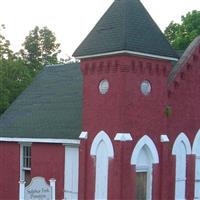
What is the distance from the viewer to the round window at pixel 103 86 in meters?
20.2

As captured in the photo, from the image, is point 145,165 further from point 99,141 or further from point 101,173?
point 99,141

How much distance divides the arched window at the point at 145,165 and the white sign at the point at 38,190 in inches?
149

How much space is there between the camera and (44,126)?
2514cm

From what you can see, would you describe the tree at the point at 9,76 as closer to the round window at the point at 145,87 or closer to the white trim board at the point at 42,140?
the white trim board at the point at 42,140

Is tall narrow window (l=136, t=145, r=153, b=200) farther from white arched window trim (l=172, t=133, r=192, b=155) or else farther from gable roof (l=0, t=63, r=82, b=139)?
gable roof (l=0, t=63, r=82, b=139)

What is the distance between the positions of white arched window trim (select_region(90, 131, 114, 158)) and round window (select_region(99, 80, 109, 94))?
1.46 meters

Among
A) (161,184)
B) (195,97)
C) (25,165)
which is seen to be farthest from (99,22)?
(25,165)

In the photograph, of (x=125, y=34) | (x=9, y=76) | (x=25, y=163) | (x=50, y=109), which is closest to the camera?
(x=125, y=34)

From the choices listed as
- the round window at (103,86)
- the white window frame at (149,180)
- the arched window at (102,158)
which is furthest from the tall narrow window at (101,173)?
the round window at (103,86)

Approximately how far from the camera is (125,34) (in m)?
19.7

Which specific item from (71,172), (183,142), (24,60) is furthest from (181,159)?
(24,60)

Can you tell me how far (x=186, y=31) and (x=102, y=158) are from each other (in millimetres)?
24085

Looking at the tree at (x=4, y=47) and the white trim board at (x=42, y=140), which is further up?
the tree at (x=4, y=47)

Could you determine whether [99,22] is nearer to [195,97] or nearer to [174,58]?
[174,58]
